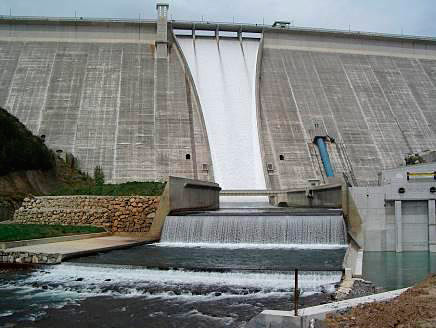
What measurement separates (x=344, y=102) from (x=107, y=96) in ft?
55.2

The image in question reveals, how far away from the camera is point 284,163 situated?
3145 centimetres

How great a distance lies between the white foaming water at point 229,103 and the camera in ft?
102

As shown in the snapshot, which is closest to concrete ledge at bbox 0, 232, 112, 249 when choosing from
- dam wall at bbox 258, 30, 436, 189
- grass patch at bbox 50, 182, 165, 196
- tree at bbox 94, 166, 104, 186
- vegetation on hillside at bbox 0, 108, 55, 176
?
grass patch at bbox 50, 182, 165, 196

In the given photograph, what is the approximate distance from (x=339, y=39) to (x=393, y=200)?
28.4m

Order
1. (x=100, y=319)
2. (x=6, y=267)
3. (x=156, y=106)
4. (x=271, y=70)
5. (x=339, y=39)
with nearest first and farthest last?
(x=100, y=319)
(x=6, y=267)
(x=156, y=106)
(x=271, y=70)
(x=339, y=39)

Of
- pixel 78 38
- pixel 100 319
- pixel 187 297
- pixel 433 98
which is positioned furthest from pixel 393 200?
pixel 78 38

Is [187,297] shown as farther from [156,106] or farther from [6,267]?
[156,106]

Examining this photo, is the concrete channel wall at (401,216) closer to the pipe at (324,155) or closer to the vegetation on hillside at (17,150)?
the pipe at (324,155)

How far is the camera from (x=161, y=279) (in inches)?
468

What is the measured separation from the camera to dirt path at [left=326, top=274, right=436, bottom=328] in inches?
258

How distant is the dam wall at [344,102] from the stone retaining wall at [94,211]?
1234 cm

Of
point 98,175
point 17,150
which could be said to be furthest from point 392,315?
point 98,175

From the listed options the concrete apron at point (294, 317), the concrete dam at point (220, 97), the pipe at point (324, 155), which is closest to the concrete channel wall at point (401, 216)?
the concrete apron at point (294, 317)

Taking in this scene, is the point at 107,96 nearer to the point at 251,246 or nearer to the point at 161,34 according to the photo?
the point at 161,34
